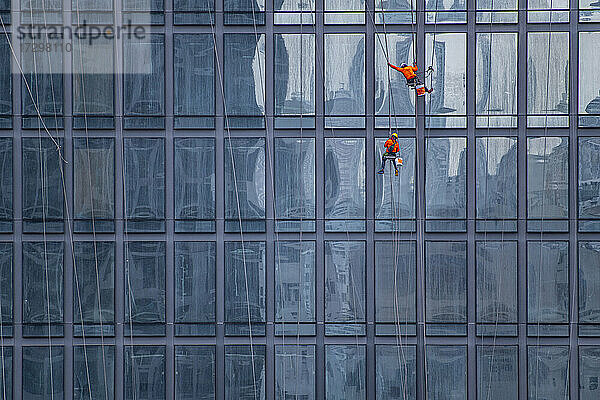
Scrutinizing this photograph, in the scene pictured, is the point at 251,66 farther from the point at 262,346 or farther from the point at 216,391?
→ the point at 216,391

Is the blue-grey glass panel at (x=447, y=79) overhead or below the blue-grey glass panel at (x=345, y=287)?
overhead

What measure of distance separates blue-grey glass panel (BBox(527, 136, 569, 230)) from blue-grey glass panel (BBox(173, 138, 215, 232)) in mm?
1545

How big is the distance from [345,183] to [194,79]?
2.93 ft

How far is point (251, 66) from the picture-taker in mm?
3512

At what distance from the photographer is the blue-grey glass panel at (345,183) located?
11.5 feet

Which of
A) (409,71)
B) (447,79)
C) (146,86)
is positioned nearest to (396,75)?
(409,71)

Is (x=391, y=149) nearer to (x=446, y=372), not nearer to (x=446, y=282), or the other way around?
(x=446, y=282)

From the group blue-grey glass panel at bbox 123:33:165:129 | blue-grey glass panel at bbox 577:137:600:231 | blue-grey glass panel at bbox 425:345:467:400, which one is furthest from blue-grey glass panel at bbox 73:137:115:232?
blue-grey glass panel at bbox 577:137:600:231

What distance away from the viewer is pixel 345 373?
11.6ft

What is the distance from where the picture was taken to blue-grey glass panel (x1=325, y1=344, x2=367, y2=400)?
3529mm

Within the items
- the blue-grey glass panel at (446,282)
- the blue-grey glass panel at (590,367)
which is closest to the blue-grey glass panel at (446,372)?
the blue-grey glass panel at (446,282)

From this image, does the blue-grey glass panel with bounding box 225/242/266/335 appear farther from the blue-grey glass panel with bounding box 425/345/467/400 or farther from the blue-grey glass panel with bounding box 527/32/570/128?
the blue-grey glass panel with bounding box 527/32/570/128

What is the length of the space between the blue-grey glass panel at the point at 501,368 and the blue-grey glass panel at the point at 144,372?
5.09 feet

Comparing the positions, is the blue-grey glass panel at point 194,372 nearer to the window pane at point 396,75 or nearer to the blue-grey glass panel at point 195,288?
the blue-grey glass panel at point 195,288
